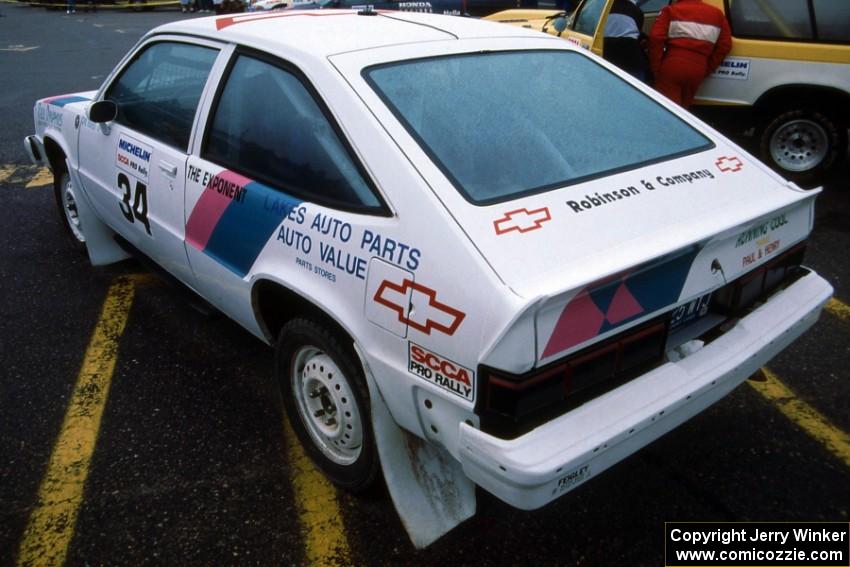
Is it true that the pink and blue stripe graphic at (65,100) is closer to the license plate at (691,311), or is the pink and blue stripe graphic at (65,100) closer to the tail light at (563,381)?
the tail light at (563,381)

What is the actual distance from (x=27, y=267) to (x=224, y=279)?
2504 millimetres

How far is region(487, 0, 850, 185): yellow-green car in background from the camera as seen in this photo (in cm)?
522

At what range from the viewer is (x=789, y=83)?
5.36 meters

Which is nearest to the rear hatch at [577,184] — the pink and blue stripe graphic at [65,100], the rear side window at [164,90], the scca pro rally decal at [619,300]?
the scca pro rally decal at [619,300]

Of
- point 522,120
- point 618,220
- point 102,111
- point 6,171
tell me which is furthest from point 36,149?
point 618,220

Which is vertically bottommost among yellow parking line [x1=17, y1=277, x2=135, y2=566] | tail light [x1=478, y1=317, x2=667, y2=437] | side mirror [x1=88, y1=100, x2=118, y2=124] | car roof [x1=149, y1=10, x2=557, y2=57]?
yellow parking line [x1=17, y1=277, x2=135, y2=566]

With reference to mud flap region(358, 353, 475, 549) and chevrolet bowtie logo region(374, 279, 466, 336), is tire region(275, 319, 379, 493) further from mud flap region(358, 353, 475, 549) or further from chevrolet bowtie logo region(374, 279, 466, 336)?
chevrolet bowtie logo region(374, 279, 466, 336)

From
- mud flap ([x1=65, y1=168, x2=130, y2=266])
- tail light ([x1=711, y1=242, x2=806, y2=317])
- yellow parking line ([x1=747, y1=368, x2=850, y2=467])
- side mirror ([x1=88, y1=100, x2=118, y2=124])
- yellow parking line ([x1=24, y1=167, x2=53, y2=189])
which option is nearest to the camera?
tail light ([x1=711, y1=242, x2=806, y2=317])

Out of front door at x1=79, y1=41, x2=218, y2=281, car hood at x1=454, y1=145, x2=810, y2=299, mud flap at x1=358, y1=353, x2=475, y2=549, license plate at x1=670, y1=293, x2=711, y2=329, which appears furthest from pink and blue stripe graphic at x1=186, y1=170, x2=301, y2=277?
license plate at x1=670, y1=293, x2=711, y2=329

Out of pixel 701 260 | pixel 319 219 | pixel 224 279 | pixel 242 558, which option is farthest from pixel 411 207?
pixel 242 558

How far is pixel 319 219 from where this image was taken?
2.22 m

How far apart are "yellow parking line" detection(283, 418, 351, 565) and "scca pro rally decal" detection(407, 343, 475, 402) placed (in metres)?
0.80

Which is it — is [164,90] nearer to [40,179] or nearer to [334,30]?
[334,30]

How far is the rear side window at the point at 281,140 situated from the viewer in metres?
2.21
